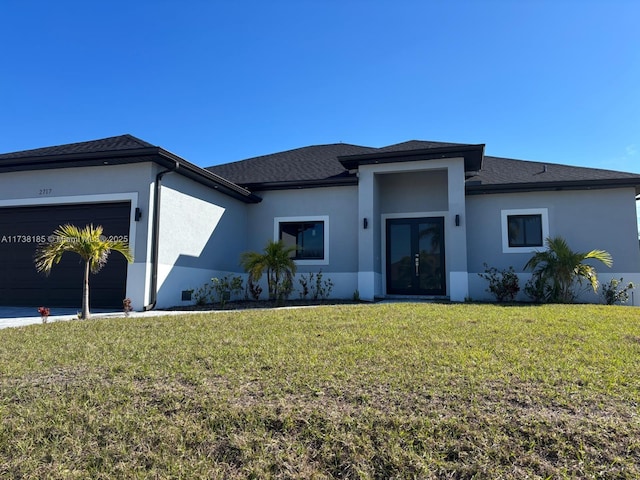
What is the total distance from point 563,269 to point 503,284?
1571 millimetres

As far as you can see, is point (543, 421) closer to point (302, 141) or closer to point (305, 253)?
point (305, 253)

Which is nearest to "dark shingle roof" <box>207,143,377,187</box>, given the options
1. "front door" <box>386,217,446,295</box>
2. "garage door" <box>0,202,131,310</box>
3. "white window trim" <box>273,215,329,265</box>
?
"white window trim" <box>273,215,329,265</box>

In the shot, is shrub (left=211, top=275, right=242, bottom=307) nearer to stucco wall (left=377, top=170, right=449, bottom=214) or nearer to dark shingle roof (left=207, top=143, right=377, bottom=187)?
dark shingle roof (left=207, top=143, right=377, bottom=187)

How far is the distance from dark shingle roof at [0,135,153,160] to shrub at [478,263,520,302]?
10062 mm

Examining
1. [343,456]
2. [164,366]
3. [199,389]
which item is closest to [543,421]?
[343,456]

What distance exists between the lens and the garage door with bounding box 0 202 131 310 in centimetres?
996

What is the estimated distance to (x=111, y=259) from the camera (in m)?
10.0

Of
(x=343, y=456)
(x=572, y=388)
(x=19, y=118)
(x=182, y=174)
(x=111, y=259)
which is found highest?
(x=19, y=118)

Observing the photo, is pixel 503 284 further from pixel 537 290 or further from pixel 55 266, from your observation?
pixel 55 266

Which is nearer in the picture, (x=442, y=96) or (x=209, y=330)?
(x=209, y=330)

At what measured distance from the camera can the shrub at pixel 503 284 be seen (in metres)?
11.4

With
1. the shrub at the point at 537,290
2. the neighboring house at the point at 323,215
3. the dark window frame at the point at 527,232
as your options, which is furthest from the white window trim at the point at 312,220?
the shrub at the point at 537,290

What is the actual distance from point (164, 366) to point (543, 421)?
3409mm

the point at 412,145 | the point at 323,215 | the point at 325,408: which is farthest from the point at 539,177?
the point at 325,408
